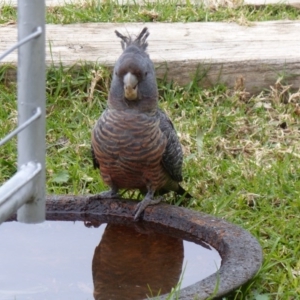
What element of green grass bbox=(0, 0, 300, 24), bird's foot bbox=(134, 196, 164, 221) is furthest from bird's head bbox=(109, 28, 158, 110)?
green grass bbox=(0, 0, 300, 24)

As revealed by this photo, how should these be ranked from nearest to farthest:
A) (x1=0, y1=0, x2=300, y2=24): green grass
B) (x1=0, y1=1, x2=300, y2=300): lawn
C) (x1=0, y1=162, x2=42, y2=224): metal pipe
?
(x1=0, y1=162, x2=42, y2=224): metal pipe → (x1=0, y1=1, x2=300, y2=300): lawn → (x1=0, y1=0, x2=300, y2=24): green grass

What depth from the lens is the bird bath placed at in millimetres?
2686

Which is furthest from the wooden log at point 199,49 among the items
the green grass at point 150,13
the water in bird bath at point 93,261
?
the water in bird bath at point 93,261

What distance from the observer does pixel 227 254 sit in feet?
8.93

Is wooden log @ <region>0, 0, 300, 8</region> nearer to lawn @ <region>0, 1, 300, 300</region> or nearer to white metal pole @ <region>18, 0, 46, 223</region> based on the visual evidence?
lawn @ <region>0, 1, 300, 300</region>

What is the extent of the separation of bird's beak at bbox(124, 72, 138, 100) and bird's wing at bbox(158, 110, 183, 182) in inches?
8.3

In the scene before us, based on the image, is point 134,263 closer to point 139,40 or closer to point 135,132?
point 135,132

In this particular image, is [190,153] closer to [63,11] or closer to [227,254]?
[227,254]

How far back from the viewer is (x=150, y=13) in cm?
521

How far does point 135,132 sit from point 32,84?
5.15 ft

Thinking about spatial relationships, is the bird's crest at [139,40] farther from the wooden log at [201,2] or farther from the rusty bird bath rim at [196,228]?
the wooden log at [201,2]

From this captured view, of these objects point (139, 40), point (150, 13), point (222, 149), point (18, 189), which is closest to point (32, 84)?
point (18, 189)

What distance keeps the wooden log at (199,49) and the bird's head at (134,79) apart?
4.01 feet

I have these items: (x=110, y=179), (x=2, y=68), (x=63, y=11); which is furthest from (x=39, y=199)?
(x=63, y=11)
